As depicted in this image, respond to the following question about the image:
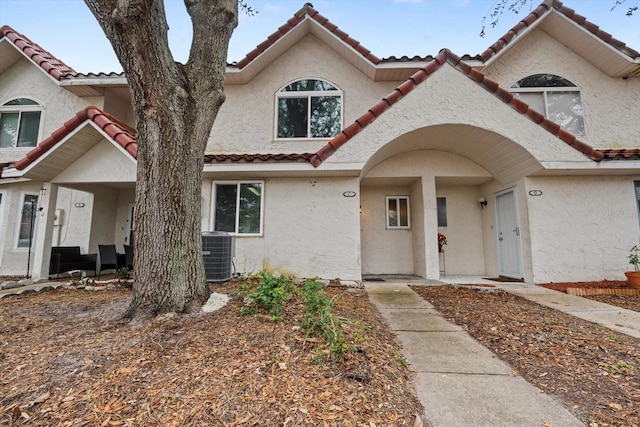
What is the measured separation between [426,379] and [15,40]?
1499 cm

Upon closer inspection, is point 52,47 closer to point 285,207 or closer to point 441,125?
point 285,207

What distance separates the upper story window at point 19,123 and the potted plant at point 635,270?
17.3 meters

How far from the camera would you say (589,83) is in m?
8.65

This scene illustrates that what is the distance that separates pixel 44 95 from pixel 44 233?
5486 millimetres

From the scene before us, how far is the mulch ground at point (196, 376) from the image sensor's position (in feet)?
6.22

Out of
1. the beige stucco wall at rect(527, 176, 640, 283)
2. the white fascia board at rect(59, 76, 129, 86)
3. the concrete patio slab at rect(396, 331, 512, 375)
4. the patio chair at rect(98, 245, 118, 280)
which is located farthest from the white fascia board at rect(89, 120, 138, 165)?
the beige stucco wall at rect(527, 176, 640, 283)

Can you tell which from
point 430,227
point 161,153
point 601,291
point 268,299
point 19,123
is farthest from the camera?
point 19,123

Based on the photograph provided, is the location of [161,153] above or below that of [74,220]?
above

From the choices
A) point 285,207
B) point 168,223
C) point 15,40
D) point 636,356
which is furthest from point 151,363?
point 15,40

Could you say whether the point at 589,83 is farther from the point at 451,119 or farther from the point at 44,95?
the point at 44,95

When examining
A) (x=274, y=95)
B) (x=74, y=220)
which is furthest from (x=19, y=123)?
(x=274, y=95)

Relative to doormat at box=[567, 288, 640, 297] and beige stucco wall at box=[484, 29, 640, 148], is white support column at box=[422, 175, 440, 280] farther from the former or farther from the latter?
beige stucco wall at box=[484, 29, 640, 148]

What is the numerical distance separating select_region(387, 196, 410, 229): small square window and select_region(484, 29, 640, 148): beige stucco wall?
469cm

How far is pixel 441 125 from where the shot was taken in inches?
274
